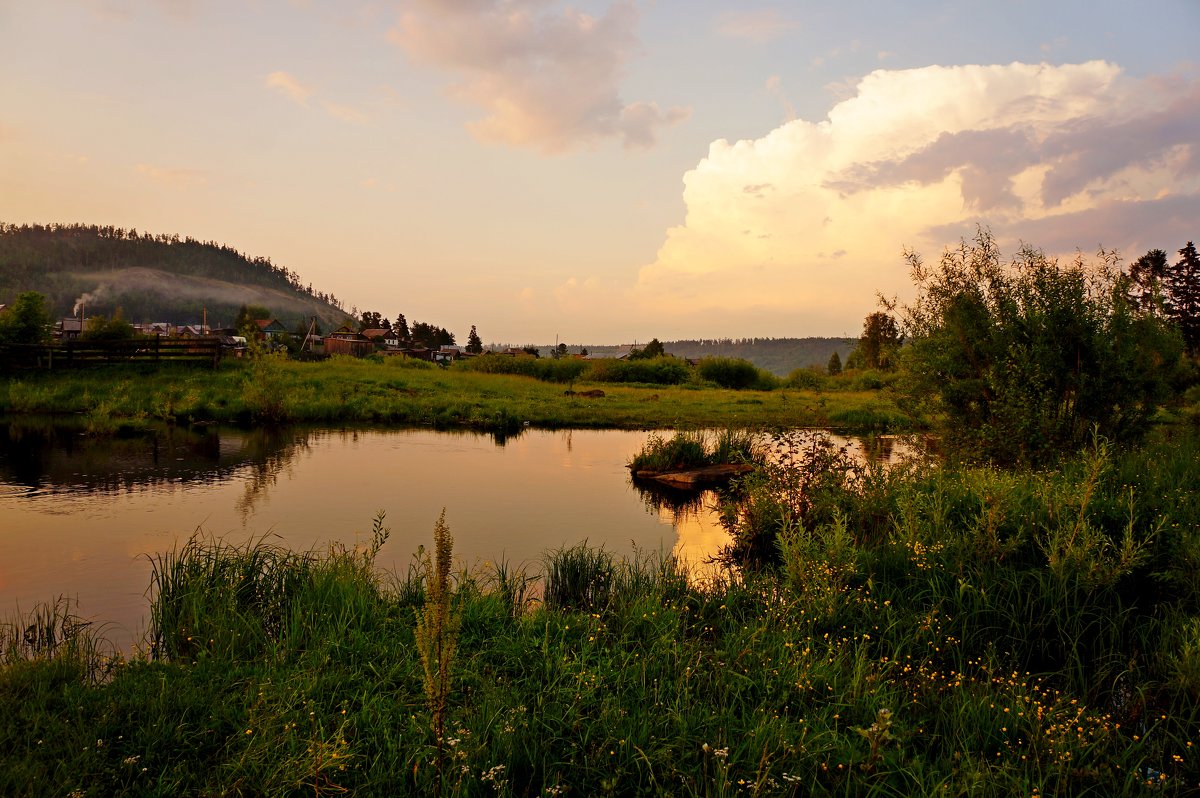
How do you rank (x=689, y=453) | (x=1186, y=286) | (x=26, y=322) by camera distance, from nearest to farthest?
(x=689, y=453) < (x=26, y=322) < (x=1186, y=286)

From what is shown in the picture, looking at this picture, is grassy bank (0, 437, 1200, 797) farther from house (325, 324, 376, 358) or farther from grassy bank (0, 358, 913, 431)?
house (325, 324, 376, 358)

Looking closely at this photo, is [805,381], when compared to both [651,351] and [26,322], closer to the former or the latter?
[651,351]

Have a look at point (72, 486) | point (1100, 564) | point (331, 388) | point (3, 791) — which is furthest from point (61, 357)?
point (1100, 564)

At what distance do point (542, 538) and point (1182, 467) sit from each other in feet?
37.2

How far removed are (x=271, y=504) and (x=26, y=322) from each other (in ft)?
115

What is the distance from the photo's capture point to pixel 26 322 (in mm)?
37000

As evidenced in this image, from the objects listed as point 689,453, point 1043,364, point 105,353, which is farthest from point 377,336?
point 1043,364

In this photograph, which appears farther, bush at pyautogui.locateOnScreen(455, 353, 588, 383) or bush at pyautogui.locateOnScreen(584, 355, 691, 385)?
bush at pyautogui.locateOnScreen(584, 355, 691, 385)

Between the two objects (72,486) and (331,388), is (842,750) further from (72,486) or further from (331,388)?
(331,388)

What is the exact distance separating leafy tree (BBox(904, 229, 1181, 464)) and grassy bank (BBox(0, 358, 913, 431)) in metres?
10.4

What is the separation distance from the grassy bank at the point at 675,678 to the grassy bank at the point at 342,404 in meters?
17.7

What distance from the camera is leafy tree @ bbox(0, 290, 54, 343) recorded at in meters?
36.2

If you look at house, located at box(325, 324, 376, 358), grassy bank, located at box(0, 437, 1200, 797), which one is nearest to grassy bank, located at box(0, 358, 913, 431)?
grassy bank, located at box(0, 437, 1200, 797)

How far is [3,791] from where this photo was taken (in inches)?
160
